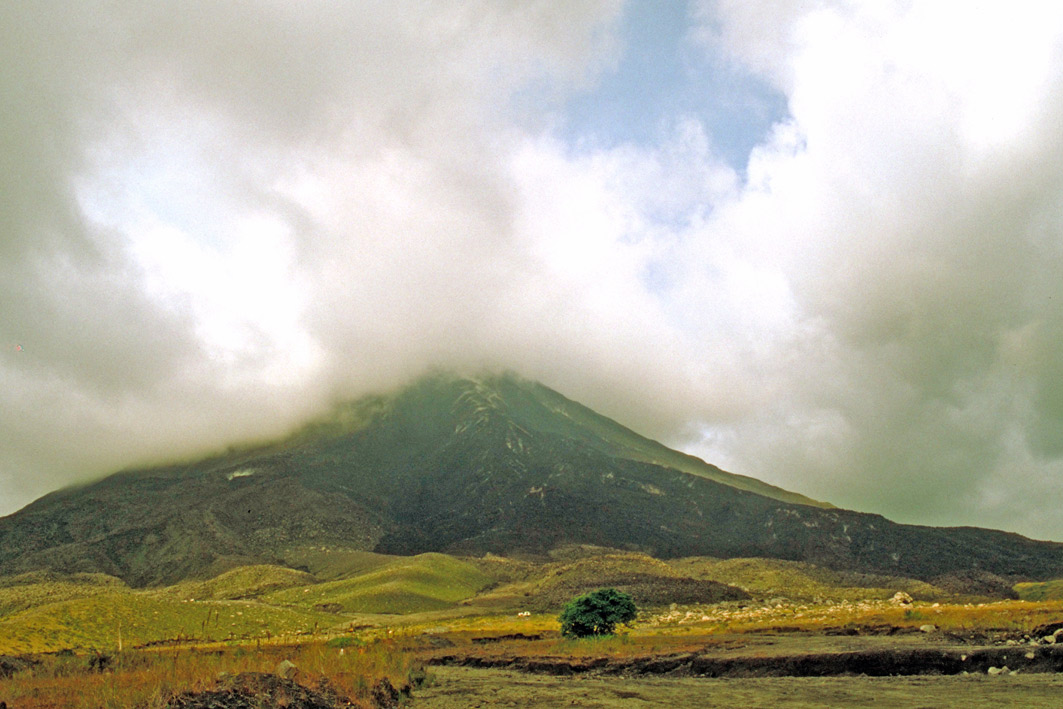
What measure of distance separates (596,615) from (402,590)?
225 feet

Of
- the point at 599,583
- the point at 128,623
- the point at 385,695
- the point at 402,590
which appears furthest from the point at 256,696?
the point at 402,590

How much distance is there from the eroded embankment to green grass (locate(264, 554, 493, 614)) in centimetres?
7307

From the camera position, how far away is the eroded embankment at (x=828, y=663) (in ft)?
58.8

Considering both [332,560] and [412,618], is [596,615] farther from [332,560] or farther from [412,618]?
[332,560]

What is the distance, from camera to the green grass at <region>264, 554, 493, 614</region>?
97.7 metres

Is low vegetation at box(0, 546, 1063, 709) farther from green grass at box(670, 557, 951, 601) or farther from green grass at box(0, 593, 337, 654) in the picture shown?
green grass at box(670, 557, 951, 601)

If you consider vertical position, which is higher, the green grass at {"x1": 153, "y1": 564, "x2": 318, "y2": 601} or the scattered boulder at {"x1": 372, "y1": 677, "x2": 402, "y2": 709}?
the scattered boulder at {"x1": 372, "y1": 677, "x2": 402, "y2": 709}

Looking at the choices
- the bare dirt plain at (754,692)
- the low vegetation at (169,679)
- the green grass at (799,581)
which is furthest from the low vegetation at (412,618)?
the bare dirt plain at (754,692)

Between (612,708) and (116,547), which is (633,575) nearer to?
(612,708)

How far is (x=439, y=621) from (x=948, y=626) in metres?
54.3

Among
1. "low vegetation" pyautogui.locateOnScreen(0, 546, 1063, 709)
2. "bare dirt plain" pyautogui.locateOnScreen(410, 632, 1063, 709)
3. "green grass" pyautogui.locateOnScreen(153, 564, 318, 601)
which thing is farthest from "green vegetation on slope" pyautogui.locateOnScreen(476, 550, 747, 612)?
"bare dirt plain" pyautogui.locateOnScreen(410, 632, 1063, 709)

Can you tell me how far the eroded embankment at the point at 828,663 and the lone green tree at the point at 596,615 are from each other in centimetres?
1255

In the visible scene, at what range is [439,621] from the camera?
74.0 meters

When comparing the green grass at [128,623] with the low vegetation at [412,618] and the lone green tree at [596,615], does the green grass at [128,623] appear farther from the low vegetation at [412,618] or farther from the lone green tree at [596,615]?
the lone green tree at [596,615]
